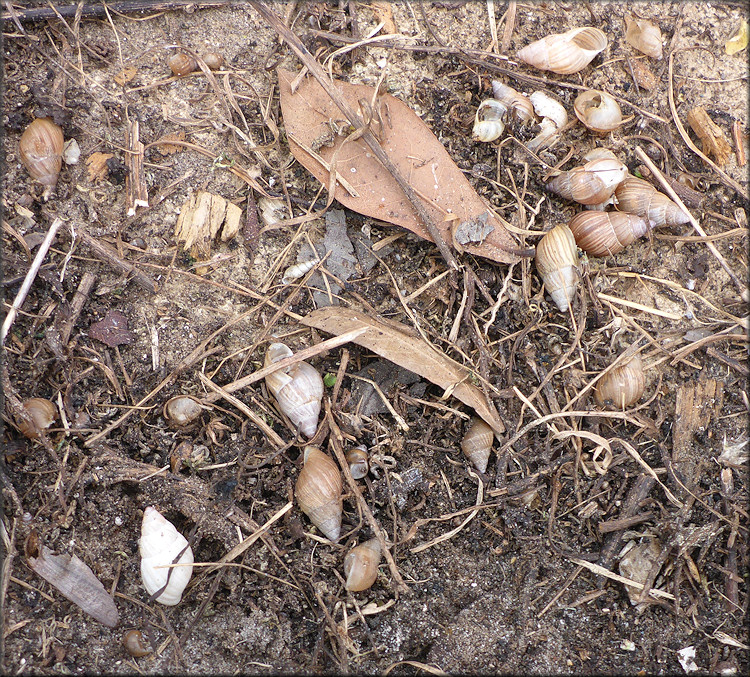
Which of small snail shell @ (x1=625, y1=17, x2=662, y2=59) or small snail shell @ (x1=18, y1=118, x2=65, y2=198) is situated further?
small snail shell @ (x1=625, y1=17, x2=662, y2=59)

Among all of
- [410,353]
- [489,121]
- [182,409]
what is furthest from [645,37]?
[182,409]

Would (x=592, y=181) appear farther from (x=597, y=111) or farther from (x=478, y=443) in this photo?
(x=478, y=443)

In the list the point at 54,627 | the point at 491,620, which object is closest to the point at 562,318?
the point at 491,620

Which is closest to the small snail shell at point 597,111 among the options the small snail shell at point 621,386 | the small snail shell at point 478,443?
the small snail shell at point 621,386

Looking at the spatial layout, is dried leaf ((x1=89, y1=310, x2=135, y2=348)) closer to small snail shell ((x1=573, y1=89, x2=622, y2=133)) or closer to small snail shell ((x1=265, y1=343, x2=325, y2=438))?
small snail shell ((x1=265, y1=343, x2=325, y2=438))

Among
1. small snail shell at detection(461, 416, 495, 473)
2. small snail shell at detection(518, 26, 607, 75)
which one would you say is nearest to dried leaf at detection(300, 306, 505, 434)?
small snail shell at detection(461, 416, 495, 473)

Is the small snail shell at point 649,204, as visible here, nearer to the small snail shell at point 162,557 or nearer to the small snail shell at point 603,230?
the small snail shell at point 603,230
